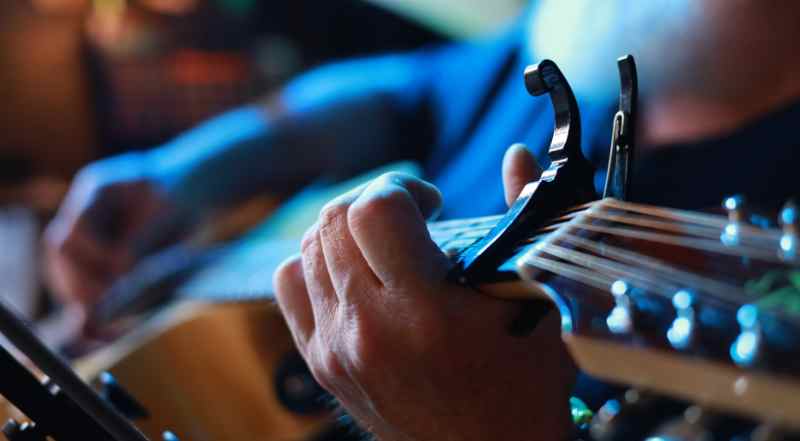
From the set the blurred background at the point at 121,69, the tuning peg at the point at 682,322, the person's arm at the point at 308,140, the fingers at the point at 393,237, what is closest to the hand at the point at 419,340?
the fingers at the point at 393,237

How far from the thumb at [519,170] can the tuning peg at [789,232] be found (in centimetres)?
15

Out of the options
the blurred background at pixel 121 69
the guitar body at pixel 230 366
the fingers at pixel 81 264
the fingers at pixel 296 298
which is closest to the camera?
the fingers at pixel 296 298

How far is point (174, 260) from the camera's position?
1.04 metres

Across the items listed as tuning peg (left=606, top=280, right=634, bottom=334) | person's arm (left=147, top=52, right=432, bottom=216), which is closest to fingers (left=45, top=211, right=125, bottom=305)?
person's arm (left=147, top=52, right=432, bottom=216)

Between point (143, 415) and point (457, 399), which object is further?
point (143, 415)

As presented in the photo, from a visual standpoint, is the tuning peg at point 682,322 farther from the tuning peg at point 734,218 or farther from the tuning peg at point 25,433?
the tuning peg at point 25,433

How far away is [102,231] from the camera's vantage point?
104 cm

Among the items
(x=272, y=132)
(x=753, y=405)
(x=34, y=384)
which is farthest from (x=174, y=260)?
(x=753, y=405)

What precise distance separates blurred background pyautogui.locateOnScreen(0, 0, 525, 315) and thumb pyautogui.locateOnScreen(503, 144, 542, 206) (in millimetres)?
1359

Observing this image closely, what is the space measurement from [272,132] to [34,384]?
2.48ft

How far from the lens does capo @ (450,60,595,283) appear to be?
0.34 metres

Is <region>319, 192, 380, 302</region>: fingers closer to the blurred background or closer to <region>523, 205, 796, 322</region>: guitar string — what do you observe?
<region>523, 205, 796, 322</region>: guitar string

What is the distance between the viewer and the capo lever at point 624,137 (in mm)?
373

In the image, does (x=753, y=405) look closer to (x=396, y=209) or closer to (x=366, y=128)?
(x=396, y=209)
